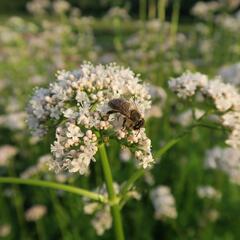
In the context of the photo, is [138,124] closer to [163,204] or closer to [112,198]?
[112,198]

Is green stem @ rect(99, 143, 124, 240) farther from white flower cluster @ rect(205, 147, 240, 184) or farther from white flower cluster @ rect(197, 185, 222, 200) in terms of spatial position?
white flower cluster @ rect(197, 185, 222, 200)

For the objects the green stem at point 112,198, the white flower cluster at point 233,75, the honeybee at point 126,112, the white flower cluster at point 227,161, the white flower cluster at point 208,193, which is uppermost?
the honeybee at point 126,112

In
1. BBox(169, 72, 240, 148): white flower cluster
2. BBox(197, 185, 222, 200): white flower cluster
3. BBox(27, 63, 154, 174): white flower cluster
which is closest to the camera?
BBox(27, 63, 154, 174): white flower cluster

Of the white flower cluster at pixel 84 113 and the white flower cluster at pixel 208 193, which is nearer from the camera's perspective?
the white flower cluster at pixel 84 113

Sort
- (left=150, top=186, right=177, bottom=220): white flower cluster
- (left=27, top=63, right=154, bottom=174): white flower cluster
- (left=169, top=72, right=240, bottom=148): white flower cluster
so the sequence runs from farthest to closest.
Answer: (left=150, top=186, right=177, bottom=220): white flower cluster
(left=169, top=72, right=240, bottom=148): white flower cluster
(left=27, top=63, right=154, bottom=174): white flower cluster

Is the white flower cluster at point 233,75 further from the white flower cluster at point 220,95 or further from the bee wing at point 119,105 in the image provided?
the bee wing at point 119,105

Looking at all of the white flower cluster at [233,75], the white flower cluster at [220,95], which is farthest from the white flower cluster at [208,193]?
the white flower cluster at [220,95]

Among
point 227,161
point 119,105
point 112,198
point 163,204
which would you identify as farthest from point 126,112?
point 227,161

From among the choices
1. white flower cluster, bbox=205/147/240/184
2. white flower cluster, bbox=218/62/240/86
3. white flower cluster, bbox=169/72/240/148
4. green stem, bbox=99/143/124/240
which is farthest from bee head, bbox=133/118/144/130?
white flower cluster, bbox=218/62/240/86
